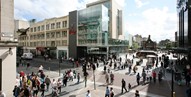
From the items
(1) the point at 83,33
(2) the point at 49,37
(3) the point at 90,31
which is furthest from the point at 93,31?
(2) the point at 49,37

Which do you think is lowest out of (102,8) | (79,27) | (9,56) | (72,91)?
(72,91)

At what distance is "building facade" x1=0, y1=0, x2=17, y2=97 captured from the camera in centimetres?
1734

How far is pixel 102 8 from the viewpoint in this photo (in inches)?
1972

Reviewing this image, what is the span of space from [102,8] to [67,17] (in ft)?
38.1

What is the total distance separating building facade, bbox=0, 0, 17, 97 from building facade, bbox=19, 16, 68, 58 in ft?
126

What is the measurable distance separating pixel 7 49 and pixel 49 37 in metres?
46.1

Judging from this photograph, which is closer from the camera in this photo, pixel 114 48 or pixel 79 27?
pixel 79 27

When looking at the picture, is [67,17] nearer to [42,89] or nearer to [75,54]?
[75,54]

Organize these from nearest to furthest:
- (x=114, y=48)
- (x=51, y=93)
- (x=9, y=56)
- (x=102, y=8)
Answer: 1. (x=9, y=56)
2. (x=51, y=93)
3. (x=102, y=8)
4. (x=114, y=48)

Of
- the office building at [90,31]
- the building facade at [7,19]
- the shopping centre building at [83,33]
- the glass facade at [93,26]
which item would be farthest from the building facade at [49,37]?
the building facade at [7,19]

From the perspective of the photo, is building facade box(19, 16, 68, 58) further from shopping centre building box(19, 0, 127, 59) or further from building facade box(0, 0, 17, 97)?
building facade box(0, 0, 17, 97)

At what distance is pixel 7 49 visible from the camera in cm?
1775

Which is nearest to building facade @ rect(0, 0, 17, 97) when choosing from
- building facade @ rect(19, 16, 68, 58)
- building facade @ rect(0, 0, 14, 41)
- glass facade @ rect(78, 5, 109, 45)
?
building facade @ rect(0, 0, 14, 41)

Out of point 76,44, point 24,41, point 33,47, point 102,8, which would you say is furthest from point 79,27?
point 24,41
